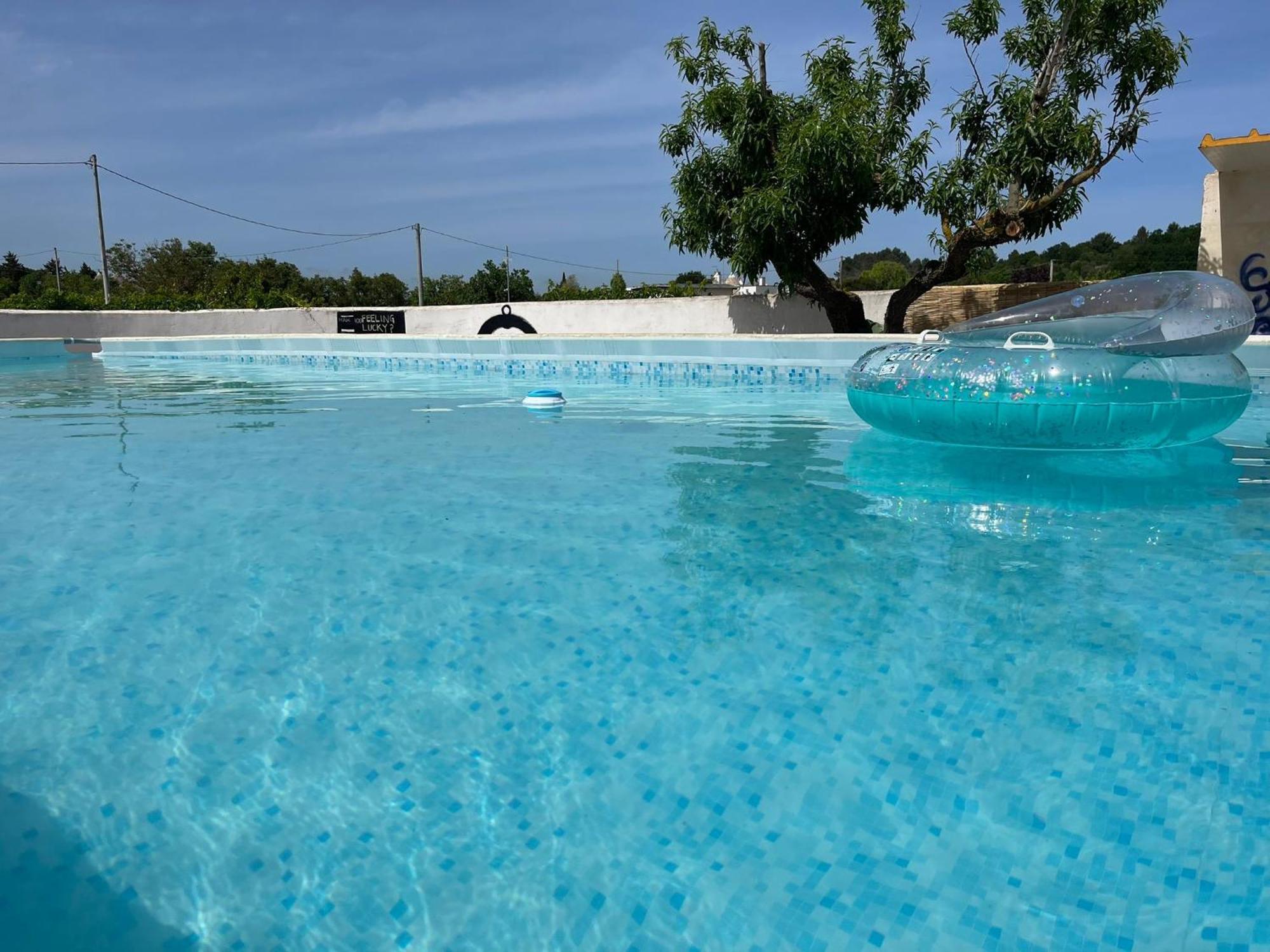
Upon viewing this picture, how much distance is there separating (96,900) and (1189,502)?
4.88 meters

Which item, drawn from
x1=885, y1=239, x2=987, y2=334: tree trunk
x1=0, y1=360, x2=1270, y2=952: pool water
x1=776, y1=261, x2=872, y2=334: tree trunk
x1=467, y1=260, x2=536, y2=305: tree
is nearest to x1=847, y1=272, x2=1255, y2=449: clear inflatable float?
x1=0, y1=360, x2=1270, y2=952: pool water

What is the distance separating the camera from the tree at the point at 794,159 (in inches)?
521

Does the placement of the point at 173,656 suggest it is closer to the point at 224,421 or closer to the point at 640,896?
the point at 640,896

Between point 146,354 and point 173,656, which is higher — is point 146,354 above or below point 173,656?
above

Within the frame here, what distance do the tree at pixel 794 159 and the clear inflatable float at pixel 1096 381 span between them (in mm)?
7820

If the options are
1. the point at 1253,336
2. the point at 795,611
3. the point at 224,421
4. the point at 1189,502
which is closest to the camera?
the point at 795,611

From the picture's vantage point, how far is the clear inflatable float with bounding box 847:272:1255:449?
209 inches

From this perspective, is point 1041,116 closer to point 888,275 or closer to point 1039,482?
point 1039,482

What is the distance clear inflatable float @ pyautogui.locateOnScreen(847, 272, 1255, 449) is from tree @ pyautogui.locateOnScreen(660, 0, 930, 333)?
782 centimetres

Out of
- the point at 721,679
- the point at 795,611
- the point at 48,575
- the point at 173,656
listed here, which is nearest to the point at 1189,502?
the point at 795,611

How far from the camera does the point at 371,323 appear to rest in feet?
65.6

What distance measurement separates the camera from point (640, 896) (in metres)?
1.72

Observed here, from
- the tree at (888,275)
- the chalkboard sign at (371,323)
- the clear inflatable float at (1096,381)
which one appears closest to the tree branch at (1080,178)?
the clear inflatable float at (1096,381)

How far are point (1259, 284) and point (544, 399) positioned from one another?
9473 mm
